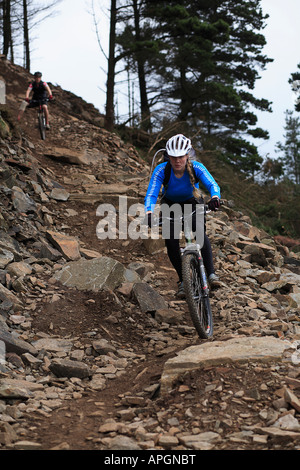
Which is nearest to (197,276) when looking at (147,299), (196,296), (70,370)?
(196,296)

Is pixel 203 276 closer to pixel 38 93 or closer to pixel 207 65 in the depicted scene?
pixel 38 93

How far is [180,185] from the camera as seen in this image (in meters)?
5.83

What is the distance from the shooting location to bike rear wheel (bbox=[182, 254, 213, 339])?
5230mm

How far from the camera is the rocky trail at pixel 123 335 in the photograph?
11.8 feet

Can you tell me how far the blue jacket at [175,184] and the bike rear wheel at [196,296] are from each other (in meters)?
0.77

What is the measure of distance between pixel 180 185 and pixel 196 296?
1332mm

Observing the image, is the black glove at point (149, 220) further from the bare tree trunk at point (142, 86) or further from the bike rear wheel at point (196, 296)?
the bare tree trunk at point (142, 86)

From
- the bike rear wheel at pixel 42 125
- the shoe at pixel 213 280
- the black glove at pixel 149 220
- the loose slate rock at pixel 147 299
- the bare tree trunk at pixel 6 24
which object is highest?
the bare tree trunk at pixel 6 24

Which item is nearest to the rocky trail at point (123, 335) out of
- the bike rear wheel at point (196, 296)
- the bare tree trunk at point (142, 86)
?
the bike rear wheel at point (196, 296)

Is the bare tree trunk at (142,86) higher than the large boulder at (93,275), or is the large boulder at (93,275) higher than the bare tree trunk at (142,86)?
the bare tree trunk at (142,86)

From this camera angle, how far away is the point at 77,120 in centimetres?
1736

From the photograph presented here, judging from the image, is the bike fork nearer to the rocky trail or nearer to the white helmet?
the rocky trail

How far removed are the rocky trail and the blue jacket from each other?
1.68 meters
